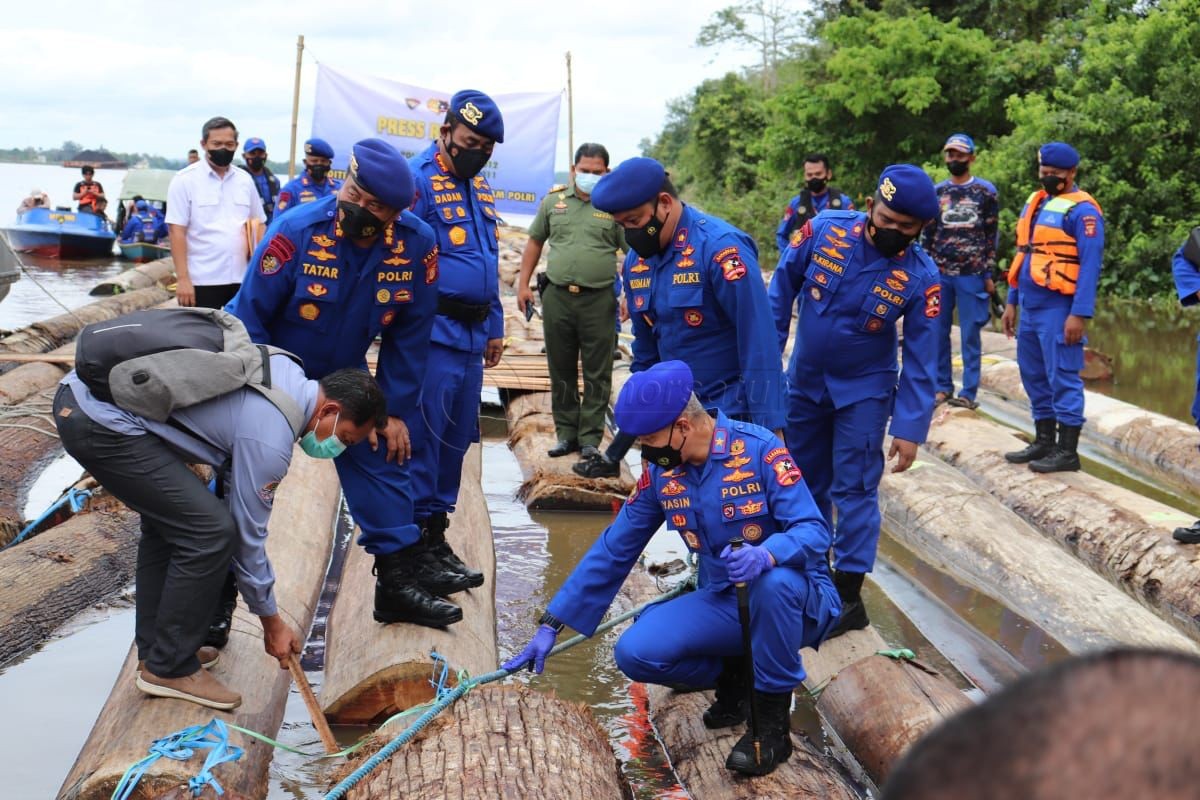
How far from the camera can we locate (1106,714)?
74 centimetres

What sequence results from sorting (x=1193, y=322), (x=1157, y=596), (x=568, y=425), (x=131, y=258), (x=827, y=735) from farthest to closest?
(x=131, y=258)
(x=1193, y=322)
(x=568, y=425)
(x=1157, y=596)
(x=827, y=735)

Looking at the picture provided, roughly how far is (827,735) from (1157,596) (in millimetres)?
2335

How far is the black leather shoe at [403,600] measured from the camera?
4426 mm

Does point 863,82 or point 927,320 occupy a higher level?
point 863,82

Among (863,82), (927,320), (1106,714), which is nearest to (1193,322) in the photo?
(863,82)

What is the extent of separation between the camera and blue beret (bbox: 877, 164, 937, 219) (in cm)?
473

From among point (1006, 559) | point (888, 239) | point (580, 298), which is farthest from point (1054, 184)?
point (888, 239)

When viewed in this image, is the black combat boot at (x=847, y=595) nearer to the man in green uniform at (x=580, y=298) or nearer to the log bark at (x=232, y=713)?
the log bark at (x=232, y=713)

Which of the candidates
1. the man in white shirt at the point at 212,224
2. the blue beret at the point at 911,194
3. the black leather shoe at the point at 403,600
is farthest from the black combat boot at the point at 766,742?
the man in white shirt at the point at 212,224

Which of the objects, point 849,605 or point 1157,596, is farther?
point 1157,596

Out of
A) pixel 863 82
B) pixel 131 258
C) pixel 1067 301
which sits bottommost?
pixel 131 258

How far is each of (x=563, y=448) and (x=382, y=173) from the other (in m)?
4.04

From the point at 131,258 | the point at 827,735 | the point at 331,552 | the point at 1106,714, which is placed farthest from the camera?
the point at 131,258

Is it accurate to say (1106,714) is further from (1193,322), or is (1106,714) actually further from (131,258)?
(131,258)
